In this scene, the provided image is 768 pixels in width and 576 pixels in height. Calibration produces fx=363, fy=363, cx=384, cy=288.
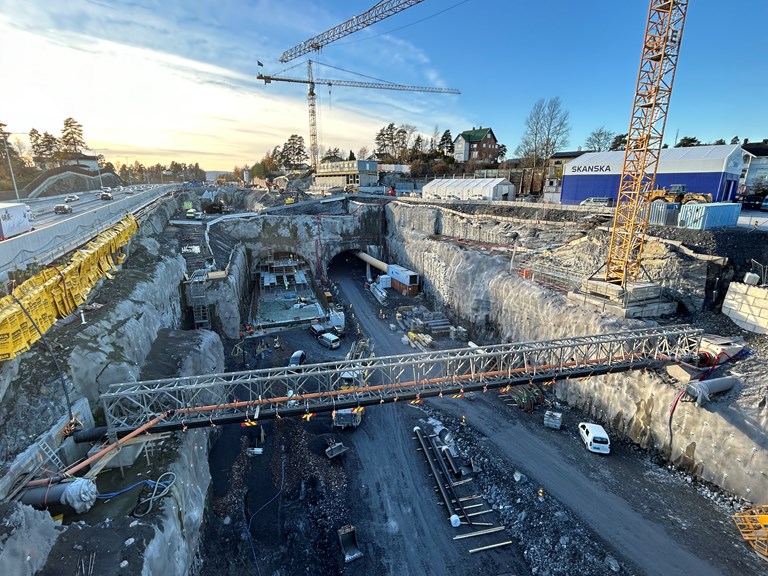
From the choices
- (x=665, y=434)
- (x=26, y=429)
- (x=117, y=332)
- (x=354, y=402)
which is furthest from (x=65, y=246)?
(x=665, y=434)

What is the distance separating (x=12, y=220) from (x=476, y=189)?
50.4 metres

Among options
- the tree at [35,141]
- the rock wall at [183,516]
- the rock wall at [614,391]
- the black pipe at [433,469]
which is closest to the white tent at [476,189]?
the rock wall at [614,391]

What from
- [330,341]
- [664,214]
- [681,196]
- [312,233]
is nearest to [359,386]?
[330,341]

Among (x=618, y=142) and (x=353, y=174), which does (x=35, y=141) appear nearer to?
(x=353, y=174)

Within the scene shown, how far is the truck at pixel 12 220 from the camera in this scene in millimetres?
19281

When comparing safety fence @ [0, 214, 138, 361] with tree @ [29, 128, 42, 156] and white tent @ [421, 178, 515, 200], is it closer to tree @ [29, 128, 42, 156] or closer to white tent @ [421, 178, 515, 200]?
white tent @ [421, 178, 515, 200]

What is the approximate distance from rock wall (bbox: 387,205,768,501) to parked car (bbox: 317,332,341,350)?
Answer: 41.4 ft

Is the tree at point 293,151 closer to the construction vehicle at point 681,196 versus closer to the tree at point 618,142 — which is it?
the tree at point 618,142

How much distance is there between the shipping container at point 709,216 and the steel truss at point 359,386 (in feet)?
39.7

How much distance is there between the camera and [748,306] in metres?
20.7

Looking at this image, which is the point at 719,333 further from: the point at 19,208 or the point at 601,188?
the point at 19,208

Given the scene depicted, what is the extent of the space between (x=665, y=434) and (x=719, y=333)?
7.23 metres

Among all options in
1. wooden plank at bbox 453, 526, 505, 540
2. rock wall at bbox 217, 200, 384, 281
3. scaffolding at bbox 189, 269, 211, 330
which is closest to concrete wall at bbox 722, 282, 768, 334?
wooden plank at bbox 453, 526, 505, 540

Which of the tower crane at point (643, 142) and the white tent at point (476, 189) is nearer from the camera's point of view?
the tower crane at point (643, 142)
